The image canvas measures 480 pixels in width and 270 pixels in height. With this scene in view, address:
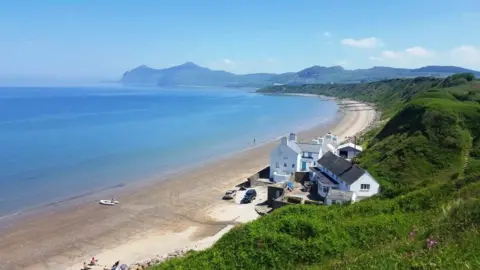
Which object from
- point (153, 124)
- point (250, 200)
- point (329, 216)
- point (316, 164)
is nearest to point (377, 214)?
point (329, 216)

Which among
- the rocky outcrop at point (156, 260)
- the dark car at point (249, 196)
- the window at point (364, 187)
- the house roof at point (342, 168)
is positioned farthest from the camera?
the dark car at point (249, 196)

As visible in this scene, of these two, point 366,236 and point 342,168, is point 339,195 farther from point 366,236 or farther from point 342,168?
point 366,236

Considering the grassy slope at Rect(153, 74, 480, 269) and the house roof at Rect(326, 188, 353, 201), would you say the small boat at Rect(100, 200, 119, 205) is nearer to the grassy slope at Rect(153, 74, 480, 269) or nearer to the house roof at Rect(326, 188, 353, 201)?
the house roof at Rect(326, 188, 353, 201)

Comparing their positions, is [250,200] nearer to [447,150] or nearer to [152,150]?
[447,150]

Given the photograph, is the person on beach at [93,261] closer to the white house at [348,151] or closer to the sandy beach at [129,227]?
the sandy beach at [129,227]

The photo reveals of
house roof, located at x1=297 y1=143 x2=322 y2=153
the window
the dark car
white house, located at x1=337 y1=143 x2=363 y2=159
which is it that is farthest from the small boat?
white house, located at x1=337 y1=143 x2=363 y2=159

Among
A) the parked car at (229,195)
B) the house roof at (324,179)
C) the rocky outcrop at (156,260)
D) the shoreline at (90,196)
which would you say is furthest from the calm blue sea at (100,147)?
the house roof at (324,179)
